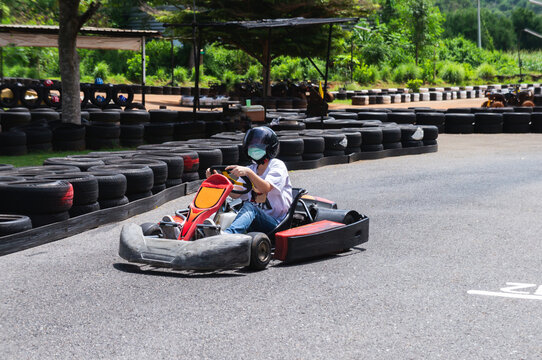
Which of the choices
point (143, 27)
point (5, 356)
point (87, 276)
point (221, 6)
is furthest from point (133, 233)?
point (143, 27)

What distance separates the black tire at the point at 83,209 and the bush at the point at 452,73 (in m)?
36.6

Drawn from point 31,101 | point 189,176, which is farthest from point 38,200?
point 31,101

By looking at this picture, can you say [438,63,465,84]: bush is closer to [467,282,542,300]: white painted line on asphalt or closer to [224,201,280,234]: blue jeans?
[224,201,280,234]: blue jeans

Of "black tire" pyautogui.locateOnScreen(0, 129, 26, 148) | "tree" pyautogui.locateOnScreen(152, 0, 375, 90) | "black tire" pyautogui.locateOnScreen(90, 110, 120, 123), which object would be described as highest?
"tree" pyautogui.locateOnScreen(152, 0, 375, 90)

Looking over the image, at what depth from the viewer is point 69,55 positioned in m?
13.0

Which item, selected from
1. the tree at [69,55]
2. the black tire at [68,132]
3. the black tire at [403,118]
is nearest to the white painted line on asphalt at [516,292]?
the black tire at [68,132]

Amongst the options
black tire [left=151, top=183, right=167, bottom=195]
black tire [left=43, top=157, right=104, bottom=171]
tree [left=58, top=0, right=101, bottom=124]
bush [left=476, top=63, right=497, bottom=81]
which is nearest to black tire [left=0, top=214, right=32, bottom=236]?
black tire [left=43, top=157, right=104, bottom=171]

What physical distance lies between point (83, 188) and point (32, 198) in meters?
0.65

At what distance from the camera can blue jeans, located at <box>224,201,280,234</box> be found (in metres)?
5.05

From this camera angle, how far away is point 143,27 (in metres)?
43.4

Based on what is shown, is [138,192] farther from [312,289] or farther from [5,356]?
[5,356]

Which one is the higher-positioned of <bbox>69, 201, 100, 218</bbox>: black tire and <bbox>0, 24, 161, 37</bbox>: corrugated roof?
<bbox>0, 24, 161, 37</bbox>: corrugated roof

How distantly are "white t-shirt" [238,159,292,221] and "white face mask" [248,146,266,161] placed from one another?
0.36 ft

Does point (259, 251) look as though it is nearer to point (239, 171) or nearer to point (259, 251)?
point (259, 251)
